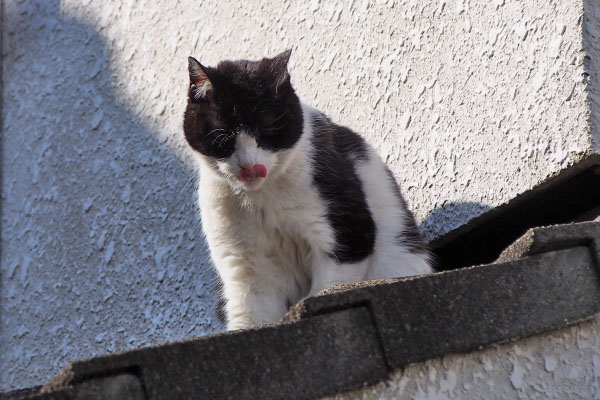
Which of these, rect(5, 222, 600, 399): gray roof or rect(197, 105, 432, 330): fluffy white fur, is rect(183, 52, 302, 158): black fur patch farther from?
rect(5, 222, 600, 399): gray roof

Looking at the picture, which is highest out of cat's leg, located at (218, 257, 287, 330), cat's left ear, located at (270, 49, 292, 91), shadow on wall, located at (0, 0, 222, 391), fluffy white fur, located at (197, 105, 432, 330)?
cat's left ear, located at (270, 49, 292, 91)

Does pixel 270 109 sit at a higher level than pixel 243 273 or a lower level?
higher

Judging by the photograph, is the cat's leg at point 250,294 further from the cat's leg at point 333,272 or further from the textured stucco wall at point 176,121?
the textured stucco wall at point 176,121

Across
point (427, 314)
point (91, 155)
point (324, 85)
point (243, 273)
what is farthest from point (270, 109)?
point (91, 155)

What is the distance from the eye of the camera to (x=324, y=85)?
2.34 m

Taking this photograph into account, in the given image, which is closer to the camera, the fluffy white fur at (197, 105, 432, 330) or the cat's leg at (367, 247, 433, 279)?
the fluffy white fur at (197, 105, 432, 330)

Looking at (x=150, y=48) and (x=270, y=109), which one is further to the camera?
(x=150, y=48)

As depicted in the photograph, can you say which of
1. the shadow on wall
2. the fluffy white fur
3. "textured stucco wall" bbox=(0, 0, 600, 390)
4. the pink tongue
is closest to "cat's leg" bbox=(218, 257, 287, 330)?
the fluffy white fur

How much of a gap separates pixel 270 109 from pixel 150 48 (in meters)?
1.38

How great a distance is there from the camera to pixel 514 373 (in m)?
1.15

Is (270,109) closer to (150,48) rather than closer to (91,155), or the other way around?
(150,48)

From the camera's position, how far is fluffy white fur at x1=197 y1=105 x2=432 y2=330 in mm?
1745

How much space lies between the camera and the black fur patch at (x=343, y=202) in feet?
5.74

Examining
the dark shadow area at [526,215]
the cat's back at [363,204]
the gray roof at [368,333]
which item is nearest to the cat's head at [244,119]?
the cat's back at [363,204]
